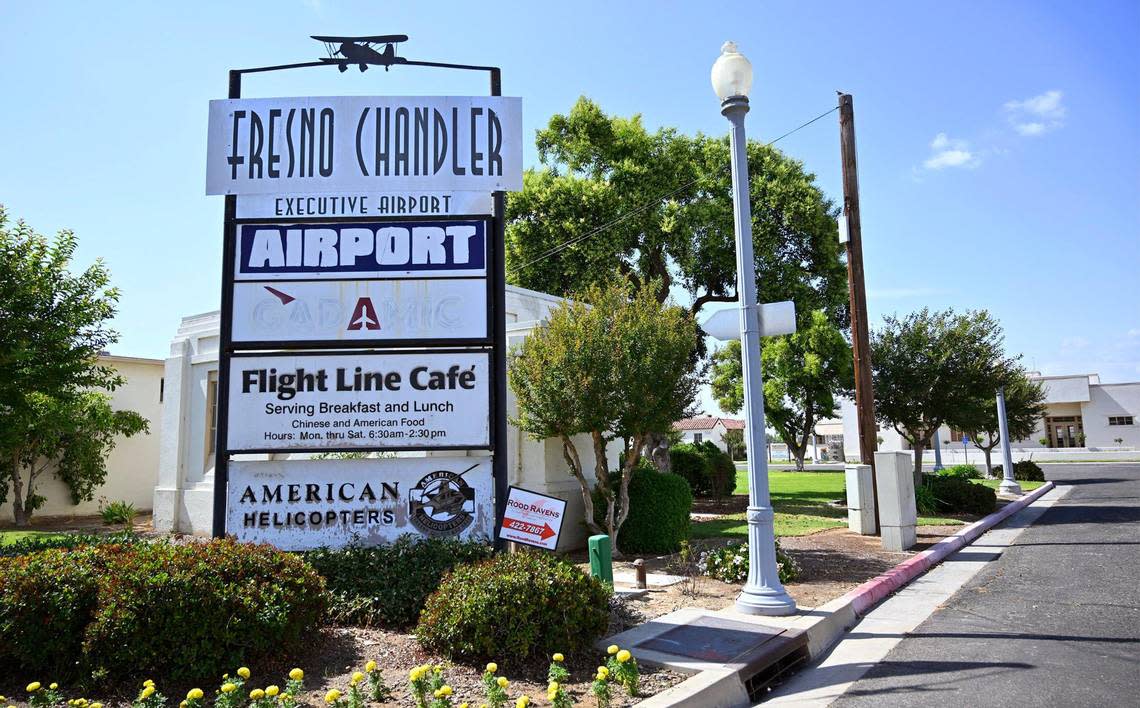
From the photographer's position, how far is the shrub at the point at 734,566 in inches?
354

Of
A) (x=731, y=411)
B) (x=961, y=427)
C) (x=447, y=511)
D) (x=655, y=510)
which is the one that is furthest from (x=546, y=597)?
(x=731, y=411)

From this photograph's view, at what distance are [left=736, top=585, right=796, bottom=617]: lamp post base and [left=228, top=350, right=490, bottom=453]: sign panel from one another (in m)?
3.09

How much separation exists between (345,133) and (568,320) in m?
3.98

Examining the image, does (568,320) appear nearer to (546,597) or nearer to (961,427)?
(546,597)

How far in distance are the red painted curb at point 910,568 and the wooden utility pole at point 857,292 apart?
5.03ft

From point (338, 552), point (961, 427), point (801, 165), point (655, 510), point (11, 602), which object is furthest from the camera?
point (801, 165)

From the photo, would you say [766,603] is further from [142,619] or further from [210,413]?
[210,413]

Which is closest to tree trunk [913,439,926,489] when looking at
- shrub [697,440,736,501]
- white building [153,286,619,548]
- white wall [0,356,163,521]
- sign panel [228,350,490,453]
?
shrub [697,440,736,501]

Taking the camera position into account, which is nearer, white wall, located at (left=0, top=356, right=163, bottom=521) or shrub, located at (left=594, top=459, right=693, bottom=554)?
shrub, located at (left=594, top=459, right=693, bottom=554)

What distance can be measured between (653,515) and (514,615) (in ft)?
21.3

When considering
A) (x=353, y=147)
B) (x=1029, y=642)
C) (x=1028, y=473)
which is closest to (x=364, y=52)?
(x=353, y=147)

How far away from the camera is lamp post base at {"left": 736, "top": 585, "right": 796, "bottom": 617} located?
23.2 feet

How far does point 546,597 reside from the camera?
18.3ft

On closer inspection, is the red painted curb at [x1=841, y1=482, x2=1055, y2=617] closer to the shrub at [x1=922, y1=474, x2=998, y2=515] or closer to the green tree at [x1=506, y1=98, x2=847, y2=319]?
the shrub at [x1=922, y1=474, x2=998, y2=515]
